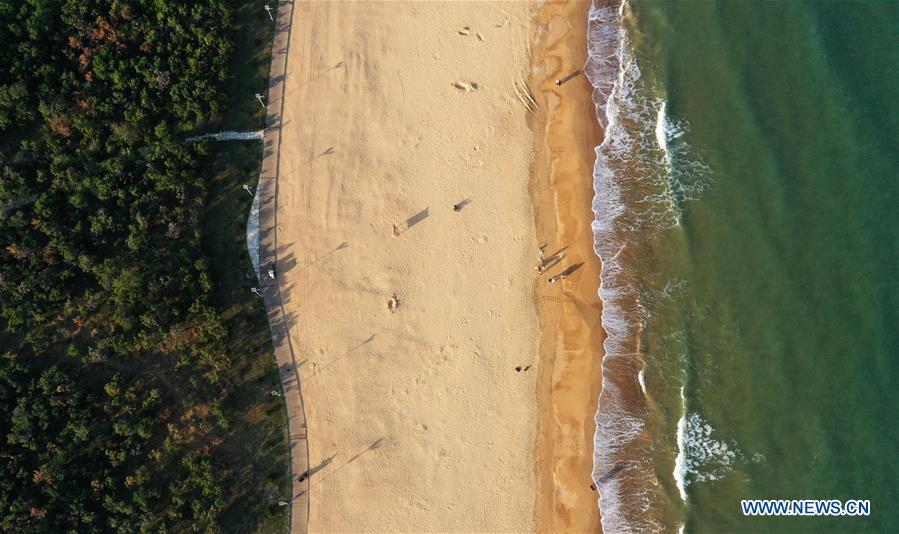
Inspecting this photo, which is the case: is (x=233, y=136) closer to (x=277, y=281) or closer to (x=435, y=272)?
(x=277, y=281)

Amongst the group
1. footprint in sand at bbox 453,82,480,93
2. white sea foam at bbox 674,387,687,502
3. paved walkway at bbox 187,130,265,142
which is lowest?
white sea foam at bbox 674,387,687,502

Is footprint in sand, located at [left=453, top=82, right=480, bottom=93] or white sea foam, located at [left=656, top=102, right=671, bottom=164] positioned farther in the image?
footprint in sand, located at [left=453, top=82, right=480, bottom=93]

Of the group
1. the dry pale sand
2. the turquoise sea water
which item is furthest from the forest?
the turquoise sea water

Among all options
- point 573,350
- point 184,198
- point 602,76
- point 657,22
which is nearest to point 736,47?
point 657,22

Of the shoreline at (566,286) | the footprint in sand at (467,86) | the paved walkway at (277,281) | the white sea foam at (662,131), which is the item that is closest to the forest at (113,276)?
the paved walkway at (277,281)

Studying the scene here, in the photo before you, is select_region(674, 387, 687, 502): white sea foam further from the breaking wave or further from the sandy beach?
the sandy beach

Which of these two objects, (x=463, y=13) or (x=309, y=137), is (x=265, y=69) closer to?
(x=309, y=137)
